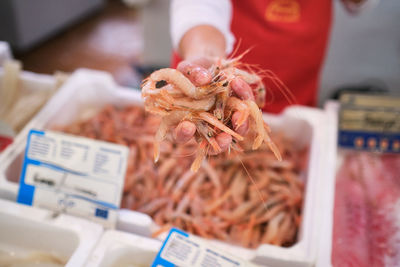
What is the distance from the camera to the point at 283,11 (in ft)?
5.71

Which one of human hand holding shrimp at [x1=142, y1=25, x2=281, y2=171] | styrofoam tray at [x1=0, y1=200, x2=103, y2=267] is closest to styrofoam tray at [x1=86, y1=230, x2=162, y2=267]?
styrofoam tray at [x1=0, y1=200, x2=103, y2=267]

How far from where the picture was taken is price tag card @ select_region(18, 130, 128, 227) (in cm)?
110

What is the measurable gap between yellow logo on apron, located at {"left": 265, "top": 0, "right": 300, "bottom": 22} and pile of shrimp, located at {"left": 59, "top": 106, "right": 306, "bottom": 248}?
0.61 metres

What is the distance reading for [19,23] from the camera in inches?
147

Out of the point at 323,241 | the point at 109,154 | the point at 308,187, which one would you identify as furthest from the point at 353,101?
the point at 109,154

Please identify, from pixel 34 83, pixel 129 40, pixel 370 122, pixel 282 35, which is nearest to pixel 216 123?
pixel 370 122

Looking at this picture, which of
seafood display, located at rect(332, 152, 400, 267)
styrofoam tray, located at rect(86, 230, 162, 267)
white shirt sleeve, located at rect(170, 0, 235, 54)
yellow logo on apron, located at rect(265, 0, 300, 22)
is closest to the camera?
styrofoam tray, located at rect(86, 230, 162, 267)

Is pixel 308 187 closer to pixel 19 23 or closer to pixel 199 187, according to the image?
pixel 199 187

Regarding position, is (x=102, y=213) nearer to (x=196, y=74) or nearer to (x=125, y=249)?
(x=125, y=249)

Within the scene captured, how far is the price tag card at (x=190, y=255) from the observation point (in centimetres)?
94

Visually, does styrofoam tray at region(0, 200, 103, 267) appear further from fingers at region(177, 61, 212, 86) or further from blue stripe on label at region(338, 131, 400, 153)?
blue stripe on label at region(338, 131, 400, 153)

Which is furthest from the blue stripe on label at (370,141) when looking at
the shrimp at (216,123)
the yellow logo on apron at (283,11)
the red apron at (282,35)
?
the shrimp at (216,123)

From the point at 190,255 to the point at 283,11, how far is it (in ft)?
4.31

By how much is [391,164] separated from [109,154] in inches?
48.1
